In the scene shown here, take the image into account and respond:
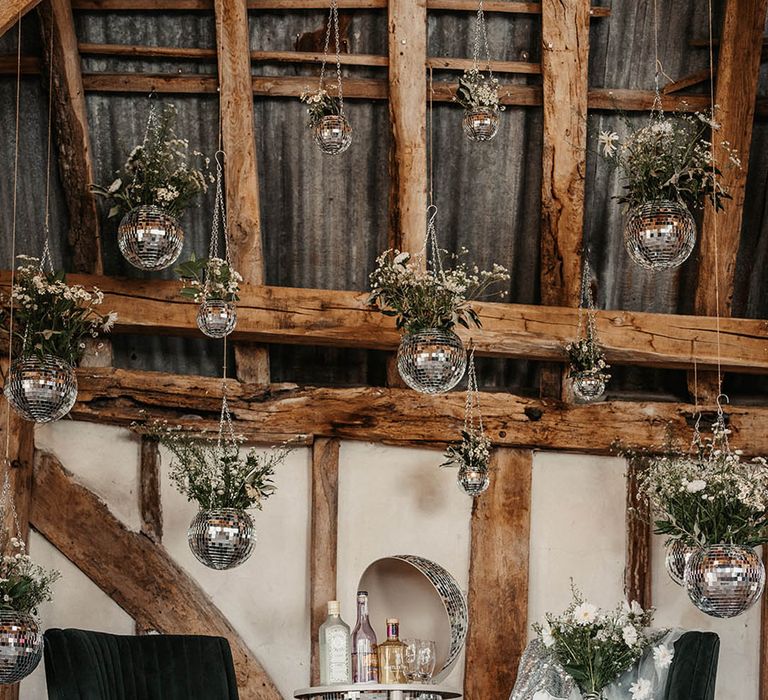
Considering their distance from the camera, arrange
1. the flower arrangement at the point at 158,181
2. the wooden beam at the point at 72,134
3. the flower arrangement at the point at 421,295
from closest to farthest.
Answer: the flower arrangement at the point at 421,295 < the flower arrangement at the point at 158,181 < the wooden beam at the point at 72,134

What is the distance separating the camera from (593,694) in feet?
14.7

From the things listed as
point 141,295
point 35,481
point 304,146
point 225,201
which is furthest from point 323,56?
point 35,481

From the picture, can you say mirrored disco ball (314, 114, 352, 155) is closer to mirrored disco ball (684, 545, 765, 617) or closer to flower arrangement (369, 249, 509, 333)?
flower arrangement (369, 249, 509, 333)

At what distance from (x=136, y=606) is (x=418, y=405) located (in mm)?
1764

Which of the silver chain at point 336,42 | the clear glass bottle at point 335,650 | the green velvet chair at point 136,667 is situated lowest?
the clear glass bottle at point 335,650

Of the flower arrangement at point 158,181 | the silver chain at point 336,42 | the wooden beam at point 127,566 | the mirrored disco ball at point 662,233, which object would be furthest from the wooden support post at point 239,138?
the mirrored disco ball at point 662,233

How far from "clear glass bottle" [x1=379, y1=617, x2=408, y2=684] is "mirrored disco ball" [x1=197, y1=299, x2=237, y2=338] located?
5.02ft

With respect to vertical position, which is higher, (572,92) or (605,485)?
(572,92)

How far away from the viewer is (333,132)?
18.3 feet

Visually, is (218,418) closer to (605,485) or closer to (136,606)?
(136,606)

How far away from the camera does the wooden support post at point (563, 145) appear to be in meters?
6.12

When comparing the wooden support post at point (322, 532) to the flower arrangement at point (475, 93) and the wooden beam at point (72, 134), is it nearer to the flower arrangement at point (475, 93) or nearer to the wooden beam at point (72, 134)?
the wooden beam at point (72, 134)

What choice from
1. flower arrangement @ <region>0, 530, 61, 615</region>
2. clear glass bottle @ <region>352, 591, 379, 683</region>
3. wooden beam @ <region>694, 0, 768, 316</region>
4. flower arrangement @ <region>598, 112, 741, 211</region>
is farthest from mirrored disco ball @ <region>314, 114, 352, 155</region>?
flower arrangement @ <region>0, 530, 61, 615</region>

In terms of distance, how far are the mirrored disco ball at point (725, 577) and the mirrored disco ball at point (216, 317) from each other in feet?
7.59
